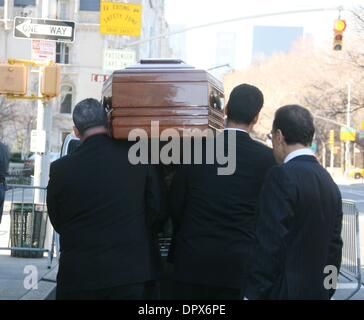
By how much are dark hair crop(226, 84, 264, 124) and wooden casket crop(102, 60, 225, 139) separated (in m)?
0.21

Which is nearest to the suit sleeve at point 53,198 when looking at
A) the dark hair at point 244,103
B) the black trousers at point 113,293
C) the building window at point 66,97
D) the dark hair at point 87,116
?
the dark hair at point 87,116

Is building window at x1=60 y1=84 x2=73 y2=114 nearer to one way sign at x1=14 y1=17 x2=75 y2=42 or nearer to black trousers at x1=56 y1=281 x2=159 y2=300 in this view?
one way sign at x1=14 y1=17 x2=75 y2=42

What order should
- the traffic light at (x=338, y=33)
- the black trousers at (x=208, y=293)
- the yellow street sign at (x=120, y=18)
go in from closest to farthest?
the black trousers at (x=208, y=293), the yellow street sign at (x=120, y=18), the traffic light at (x=338, y=33)

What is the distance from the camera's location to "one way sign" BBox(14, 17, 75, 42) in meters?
12.1

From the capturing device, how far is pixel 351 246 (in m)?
8.43

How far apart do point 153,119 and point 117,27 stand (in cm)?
1480

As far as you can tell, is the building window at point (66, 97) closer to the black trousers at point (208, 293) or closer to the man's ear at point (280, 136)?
the black trousers at point (208, 293)

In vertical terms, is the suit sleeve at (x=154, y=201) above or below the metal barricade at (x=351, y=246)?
above

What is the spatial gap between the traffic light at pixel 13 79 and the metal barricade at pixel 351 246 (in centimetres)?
620

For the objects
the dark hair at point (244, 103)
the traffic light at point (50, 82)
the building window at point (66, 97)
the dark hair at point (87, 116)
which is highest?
the building window at point (66, 97)

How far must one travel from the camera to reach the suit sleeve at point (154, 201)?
14.7ft

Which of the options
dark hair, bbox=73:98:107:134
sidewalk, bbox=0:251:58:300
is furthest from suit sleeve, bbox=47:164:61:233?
sidewalk, bbox=0:251:58:300

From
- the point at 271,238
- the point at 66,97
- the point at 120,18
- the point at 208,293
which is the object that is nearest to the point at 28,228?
the point at 208,293

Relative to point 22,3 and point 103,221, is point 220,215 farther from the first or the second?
point 22,3
